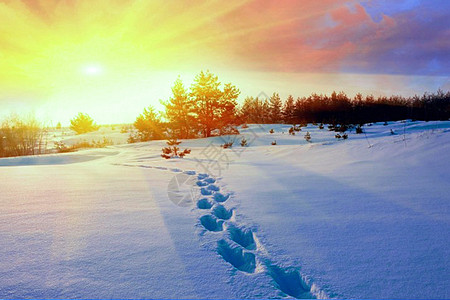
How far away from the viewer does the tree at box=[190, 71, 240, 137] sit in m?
15.8

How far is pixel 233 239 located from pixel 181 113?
51.0ft

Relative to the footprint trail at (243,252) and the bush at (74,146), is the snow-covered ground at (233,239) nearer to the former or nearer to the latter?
the footprint trail at (243,252)

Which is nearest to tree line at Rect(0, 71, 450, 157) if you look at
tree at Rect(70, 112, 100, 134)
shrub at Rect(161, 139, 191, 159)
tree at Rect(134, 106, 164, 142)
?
tree at Rect(134, 106, 164, 142)

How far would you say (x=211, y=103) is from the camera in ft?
51.6

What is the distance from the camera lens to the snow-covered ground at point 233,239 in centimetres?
103

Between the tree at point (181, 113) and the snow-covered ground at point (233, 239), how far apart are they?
13.8 meters

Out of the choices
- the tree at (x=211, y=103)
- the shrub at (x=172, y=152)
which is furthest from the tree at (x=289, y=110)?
the shrub at (x=172, y=152)

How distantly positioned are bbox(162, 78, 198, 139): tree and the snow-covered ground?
45.1 feet

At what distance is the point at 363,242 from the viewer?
1362mm

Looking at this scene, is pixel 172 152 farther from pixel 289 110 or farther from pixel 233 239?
pixel 289 110

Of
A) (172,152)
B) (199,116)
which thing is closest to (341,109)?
(199,116)

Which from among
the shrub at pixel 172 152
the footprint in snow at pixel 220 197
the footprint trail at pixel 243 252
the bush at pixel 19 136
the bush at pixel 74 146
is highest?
the bush at pixel 19 136

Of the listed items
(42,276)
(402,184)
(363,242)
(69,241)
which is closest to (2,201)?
(69,241)

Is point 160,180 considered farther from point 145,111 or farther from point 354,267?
point 145,111
